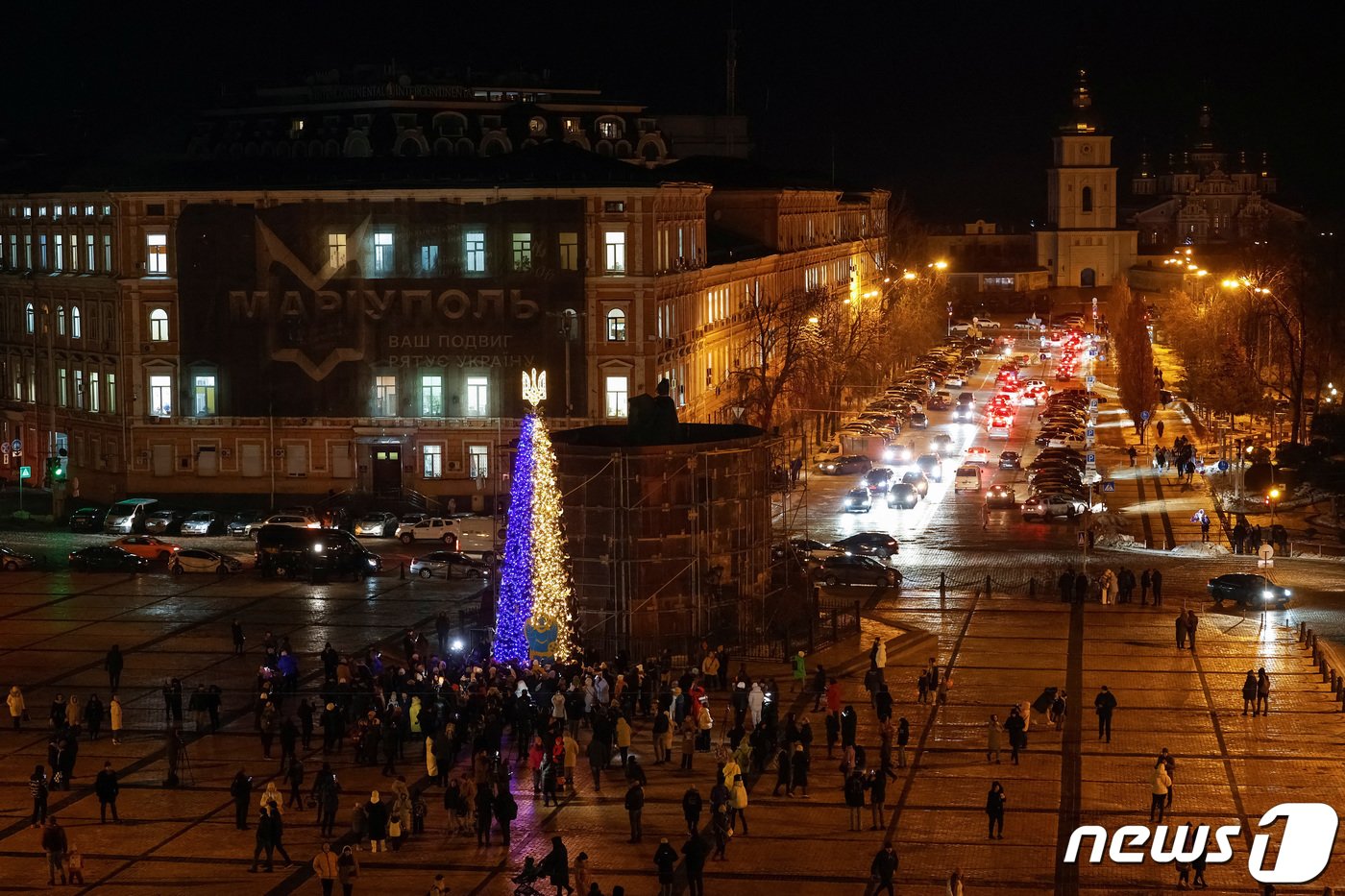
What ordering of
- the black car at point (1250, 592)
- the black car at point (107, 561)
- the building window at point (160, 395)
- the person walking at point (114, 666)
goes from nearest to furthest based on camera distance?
the person walking at point (114, 666) → the black car at point (1250, 592) → the black car at point (107, 561) → the building window at point (160, 395)

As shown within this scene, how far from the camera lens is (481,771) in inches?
1503

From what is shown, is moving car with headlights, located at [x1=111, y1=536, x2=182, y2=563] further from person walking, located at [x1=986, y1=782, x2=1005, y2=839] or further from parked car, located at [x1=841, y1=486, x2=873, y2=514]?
person walking, located at [x1=986, y1=782, x2=1005, y2=839]

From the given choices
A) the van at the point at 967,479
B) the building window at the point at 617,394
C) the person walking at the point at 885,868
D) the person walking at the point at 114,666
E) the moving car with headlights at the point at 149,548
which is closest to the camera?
the person walking at the point at 885,868

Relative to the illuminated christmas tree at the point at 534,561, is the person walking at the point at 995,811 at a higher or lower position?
lower

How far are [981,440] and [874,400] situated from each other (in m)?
12.8

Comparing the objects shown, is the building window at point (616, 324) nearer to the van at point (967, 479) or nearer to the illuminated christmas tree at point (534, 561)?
the van at point (967, 479)

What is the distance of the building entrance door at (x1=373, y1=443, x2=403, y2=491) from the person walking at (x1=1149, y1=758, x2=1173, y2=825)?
48539mm

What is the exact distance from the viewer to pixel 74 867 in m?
33.2

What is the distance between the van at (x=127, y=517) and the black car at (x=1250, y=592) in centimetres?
3622

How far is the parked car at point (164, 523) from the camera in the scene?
74.4 metres

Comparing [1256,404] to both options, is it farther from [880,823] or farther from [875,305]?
[880,823]

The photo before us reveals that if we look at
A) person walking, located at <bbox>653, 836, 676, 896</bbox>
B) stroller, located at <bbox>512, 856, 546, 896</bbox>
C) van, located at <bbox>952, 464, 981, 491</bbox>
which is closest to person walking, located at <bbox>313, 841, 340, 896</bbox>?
stroller, located at <bbox>512, 856, 546, 896</bbox>

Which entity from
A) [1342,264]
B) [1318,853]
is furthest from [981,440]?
[1318,853]

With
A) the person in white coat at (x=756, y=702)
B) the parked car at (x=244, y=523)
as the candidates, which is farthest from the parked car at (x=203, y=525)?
the person in white coat at (x=756, y=702)
